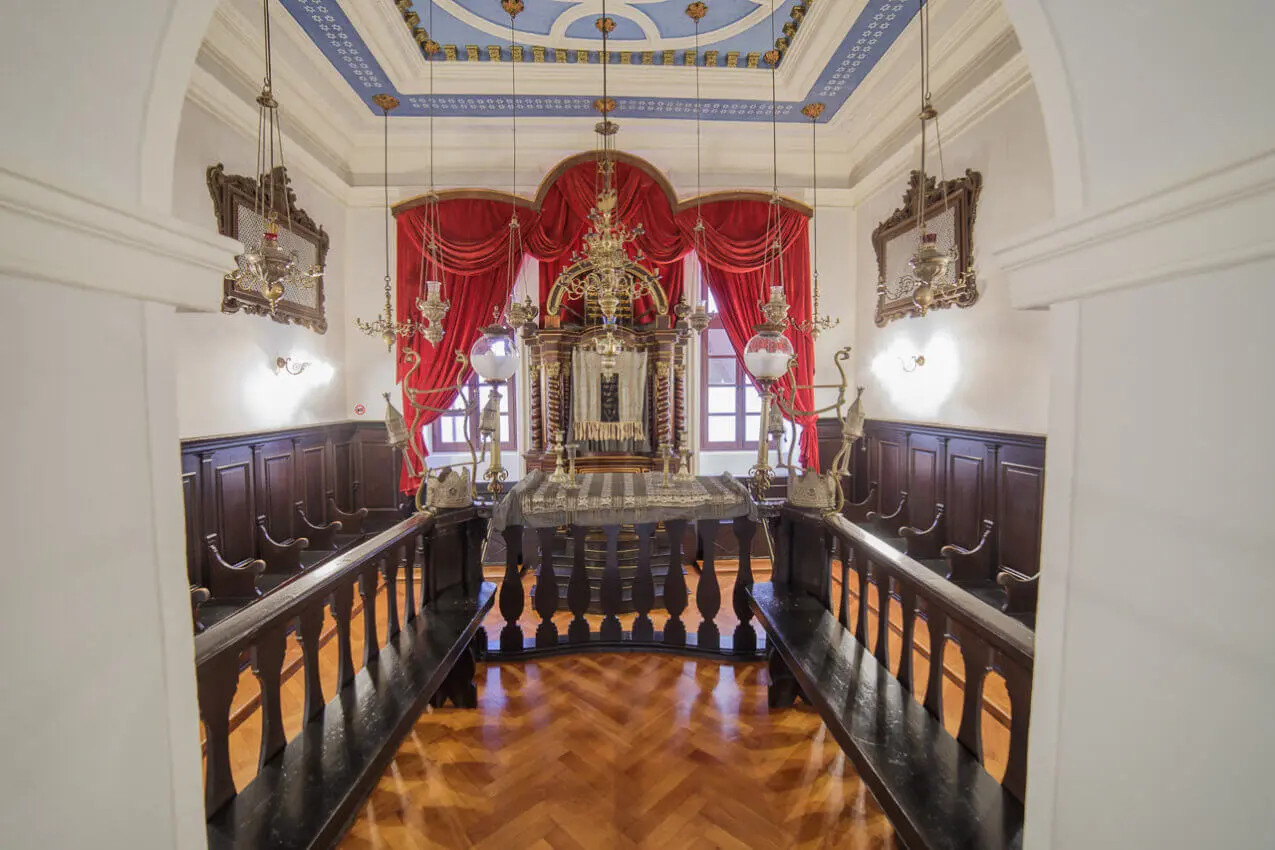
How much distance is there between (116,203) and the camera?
736 mm

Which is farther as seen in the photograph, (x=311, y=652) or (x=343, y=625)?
(x=343, y=625)

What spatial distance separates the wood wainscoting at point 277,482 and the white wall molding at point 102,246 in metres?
2.74

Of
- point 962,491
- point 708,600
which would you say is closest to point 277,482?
point 708,600

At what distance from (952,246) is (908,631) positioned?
334 centimetres

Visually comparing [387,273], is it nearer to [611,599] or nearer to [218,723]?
[611,599]

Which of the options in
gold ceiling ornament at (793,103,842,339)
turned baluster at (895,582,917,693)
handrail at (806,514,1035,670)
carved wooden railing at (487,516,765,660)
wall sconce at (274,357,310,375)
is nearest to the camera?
handrail at (806,514,1035,670)

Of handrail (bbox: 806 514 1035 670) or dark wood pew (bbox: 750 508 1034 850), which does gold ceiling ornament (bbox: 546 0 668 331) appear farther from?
handrail (bbox: 806 514 1035 670)

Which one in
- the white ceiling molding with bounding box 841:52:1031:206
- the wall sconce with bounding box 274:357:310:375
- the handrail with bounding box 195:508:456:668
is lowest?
the handrail with bounding box 195:508:456:668

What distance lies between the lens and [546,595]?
286 centimetres

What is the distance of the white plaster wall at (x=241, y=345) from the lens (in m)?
3.33

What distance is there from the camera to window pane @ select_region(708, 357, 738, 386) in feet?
19.8

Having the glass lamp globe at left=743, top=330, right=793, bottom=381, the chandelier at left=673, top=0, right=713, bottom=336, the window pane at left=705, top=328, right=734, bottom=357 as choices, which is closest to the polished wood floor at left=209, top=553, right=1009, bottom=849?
the glass lamp globe at left=743, top=330, right=793, bottom=381

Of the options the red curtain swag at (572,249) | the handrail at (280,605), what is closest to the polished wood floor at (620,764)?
the handrail at (280,605)

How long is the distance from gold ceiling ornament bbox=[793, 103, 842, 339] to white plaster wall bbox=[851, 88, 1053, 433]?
0.77 meters
